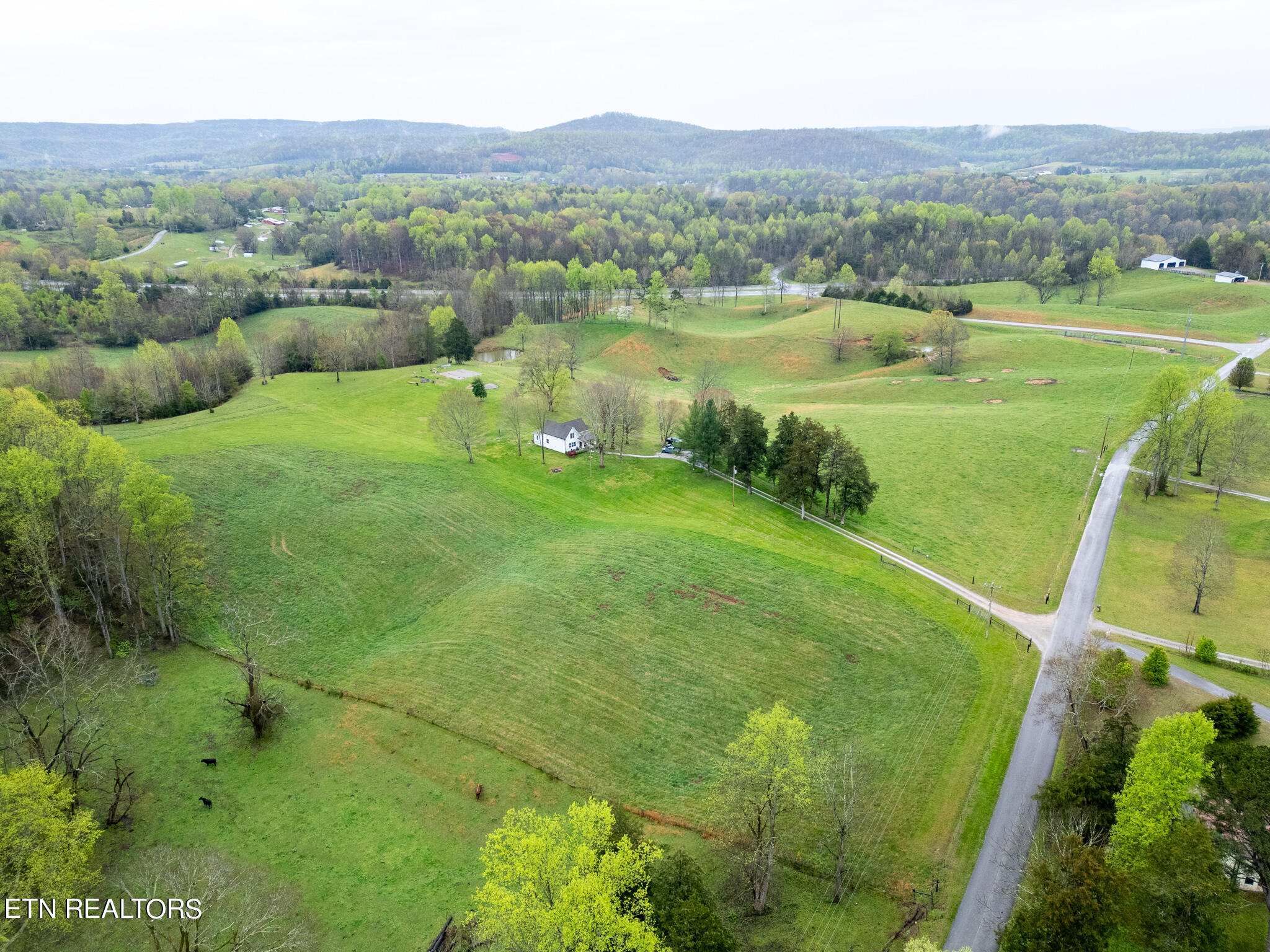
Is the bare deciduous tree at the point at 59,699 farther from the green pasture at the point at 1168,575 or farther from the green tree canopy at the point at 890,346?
the green tree canopy at the point at 890,346

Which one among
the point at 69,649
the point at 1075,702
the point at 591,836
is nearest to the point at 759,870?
the point at 591,836

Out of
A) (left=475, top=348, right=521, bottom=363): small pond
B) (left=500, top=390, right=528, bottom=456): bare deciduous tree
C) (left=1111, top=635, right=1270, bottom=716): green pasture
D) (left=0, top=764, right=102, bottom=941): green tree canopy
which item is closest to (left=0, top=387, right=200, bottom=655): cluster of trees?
(left=0, top=764, right=102, bottom=941): green tree canopy

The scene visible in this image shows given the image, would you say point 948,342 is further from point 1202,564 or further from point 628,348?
point 1202,564

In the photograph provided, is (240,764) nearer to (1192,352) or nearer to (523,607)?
(523,607)

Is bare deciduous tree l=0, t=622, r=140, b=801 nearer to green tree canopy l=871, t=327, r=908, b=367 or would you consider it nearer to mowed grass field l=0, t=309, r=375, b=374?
mowed grass field l=0, t=309, r=375, b=374

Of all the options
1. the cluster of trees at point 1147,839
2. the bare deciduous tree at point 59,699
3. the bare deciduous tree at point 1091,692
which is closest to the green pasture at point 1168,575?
the bare deciduous tree at point 1091,692
